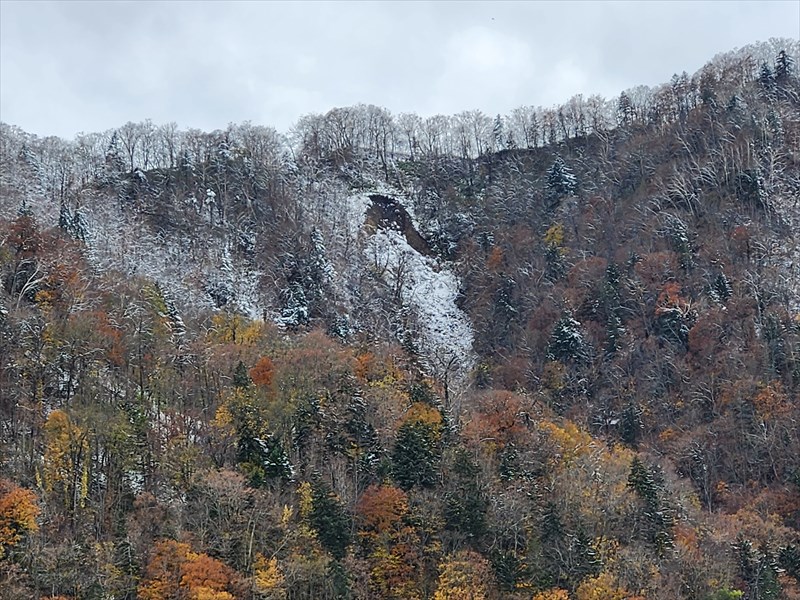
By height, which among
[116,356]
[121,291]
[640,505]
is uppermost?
[121,291]

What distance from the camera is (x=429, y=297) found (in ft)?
311

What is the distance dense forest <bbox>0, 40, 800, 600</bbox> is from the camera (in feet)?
156

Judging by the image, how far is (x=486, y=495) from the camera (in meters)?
52.3

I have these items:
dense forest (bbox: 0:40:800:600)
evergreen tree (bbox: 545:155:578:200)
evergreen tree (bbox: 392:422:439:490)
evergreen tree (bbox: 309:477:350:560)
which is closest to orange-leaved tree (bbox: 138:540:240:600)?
dense forest (bbox: 0:40:800:600)

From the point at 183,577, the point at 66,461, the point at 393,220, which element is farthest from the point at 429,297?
the point at 183,577

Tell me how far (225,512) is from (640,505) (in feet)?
87.0

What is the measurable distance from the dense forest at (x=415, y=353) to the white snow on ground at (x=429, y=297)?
384 mm

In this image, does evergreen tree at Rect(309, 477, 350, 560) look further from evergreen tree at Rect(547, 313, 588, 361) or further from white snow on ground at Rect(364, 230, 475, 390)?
evergreen tree at Rect(547, 313, 588, 361)

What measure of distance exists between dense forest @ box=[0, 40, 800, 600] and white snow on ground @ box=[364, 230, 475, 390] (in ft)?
1.26

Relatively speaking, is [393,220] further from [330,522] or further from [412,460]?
[330,522]

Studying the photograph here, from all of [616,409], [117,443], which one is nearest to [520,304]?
[616,409]

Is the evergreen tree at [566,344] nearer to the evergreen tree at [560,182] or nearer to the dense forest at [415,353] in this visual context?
the dense forest at [415,353]

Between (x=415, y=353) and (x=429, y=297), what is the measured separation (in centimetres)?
2010

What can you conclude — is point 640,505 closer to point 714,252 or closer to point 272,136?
point 714,252
